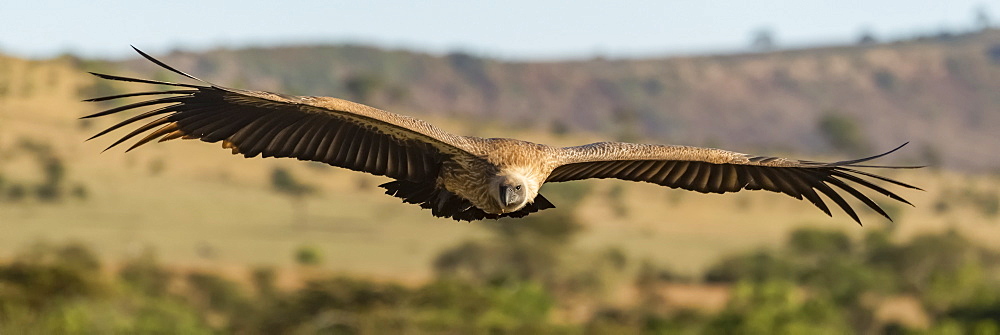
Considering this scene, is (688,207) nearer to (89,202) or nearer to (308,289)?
(89,202)

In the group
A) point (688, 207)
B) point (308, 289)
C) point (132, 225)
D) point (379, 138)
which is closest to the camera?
point (379, 138)

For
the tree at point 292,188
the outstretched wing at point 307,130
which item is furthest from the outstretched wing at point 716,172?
the tree at point 292,188

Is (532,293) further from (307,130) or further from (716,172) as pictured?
(307,130)

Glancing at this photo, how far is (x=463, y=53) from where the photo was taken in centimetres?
19975

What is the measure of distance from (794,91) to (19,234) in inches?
5554

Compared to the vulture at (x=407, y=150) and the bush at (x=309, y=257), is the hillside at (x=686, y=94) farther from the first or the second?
the vulture at (x=407, y=150)

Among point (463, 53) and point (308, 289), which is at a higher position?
point (463, 53)

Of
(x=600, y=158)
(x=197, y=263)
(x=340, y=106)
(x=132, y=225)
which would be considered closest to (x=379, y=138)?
(x=340, y=106)

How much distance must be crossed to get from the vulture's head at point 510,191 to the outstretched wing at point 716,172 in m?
0.97

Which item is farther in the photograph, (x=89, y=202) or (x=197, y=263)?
(x=89, y=202)

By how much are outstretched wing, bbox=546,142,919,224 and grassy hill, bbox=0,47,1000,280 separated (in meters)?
56.2

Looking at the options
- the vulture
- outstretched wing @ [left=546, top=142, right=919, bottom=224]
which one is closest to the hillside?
outstretched wing @ [left=546, top=142, right=919, bottom=224]

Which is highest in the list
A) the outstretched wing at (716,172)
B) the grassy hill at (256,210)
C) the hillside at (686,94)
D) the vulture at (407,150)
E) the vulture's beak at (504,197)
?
the hillside at (686,94)

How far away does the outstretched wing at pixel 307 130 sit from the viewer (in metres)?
10.9
